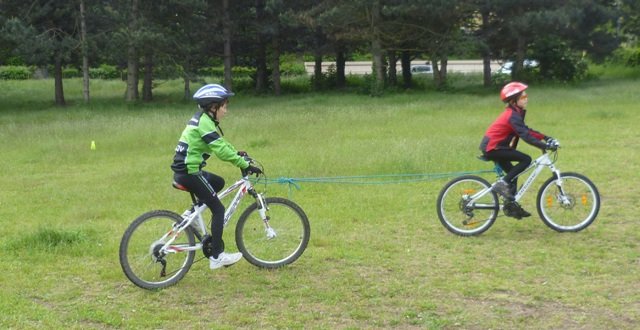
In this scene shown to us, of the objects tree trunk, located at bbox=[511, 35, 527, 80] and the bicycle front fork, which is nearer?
the bicycle front fork

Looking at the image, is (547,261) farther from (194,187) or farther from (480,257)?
(194,187)

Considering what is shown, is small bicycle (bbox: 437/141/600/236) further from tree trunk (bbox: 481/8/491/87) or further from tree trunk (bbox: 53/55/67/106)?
tree trunk (bbox: 53/55/67/106)

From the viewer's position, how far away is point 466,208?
8531mm

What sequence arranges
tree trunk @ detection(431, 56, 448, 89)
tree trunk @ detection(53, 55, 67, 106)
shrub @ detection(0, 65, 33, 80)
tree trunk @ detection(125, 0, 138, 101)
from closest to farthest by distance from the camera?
1. tree trunk @ detection(125, 0, 138, 101)
2. tree trunk @ detection(53, 55, 67, 106)
3. tree trunk @ detection(431, 56, 448, 89)
4. shrub @ detection(0, 65, 33, 80)

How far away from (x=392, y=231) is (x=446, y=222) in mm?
634

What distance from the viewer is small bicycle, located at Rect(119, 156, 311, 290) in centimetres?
668

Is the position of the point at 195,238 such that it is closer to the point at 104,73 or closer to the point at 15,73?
the point at 104,73

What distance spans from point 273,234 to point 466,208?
7.97ft

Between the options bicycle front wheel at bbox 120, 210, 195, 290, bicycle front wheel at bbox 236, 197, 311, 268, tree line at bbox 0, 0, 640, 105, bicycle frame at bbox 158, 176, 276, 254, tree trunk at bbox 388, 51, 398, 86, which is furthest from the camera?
tree trunk at bbox 388, 51, 398, 86

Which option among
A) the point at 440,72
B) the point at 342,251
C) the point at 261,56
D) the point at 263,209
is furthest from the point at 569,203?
the point at 261,56

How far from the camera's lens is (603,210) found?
958 cm

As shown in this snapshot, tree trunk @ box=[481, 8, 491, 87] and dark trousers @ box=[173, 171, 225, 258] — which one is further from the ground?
tree trunk @ box=[481, 8, 491, 87]

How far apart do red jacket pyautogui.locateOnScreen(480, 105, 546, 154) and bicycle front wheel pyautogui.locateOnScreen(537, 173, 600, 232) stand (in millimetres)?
613

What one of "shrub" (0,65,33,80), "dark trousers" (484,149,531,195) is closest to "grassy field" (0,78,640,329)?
"dark trousers" (484,149,531,195)
